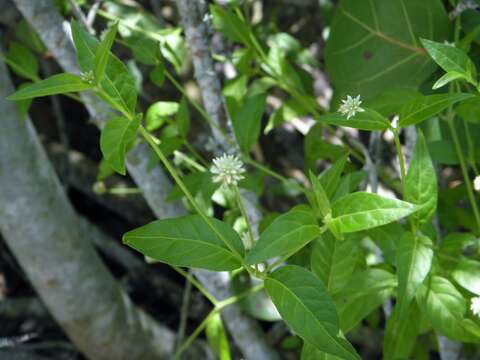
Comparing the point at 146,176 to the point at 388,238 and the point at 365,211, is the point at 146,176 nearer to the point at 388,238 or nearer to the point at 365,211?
the point at 388,238

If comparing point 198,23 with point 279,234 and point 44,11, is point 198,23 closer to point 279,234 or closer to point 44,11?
point 44,11

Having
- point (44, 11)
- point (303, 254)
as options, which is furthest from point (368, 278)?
point (44, 11)

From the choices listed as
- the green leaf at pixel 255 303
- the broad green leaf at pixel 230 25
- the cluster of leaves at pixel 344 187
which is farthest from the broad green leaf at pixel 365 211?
the green leaf at pixel 255 303

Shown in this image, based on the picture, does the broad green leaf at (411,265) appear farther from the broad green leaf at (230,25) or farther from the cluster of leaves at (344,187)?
the broad green leaf at (230,25)

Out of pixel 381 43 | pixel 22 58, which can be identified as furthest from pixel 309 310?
pixel 22 58

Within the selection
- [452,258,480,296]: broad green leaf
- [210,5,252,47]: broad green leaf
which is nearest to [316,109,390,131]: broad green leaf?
[452,258,480,296]: broad green leaf
